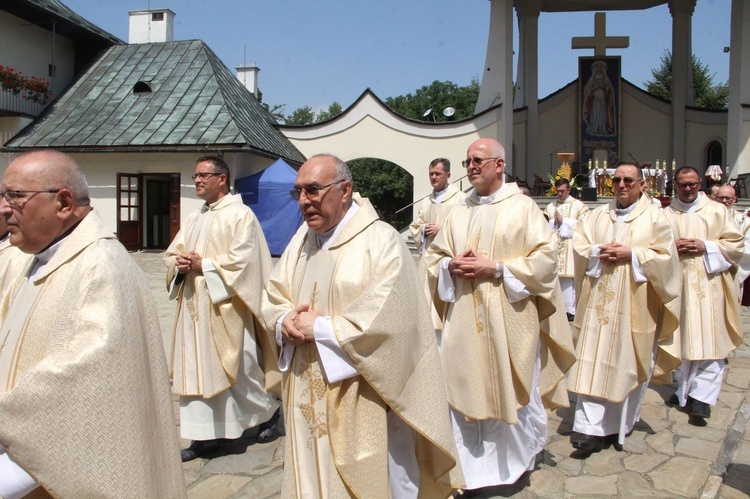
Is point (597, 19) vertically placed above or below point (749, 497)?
above

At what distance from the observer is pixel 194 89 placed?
21609 millimetres

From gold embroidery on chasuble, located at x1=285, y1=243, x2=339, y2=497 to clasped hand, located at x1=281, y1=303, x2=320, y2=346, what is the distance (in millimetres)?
92

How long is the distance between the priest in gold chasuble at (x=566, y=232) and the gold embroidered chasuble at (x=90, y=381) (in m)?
7.89

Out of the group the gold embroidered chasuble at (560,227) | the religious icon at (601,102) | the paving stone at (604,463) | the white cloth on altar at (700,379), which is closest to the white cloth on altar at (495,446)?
the paving stone at (604,463)

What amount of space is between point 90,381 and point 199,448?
2.98m

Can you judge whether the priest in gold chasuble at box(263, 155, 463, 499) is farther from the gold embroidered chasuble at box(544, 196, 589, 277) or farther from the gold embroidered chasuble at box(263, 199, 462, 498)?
the gold embroidered chasuble at box(544, 196, 589, 277)

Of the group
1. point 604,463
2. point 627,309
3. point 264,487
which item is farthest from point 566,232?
point 264,487

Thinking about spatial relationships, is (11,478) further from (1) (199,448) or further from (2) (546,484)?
(2) (546,484)

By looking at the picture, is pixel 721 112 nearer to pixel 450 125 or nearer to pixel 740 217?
pixel 450 125

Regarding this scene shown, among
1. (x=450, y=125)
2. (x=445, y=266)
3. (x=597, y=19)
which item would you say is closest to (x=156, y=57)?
(x=450, y=125)

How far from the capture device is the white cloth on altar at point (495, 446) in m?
4.22

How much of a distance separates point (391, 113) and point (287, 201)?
629 cm

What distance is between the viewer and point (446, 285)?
4.23 metres

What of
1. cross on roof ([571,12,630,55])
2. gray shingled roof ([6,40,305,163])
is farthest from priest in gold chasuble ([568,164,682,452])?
cross on roof ([571,12,630,55])
